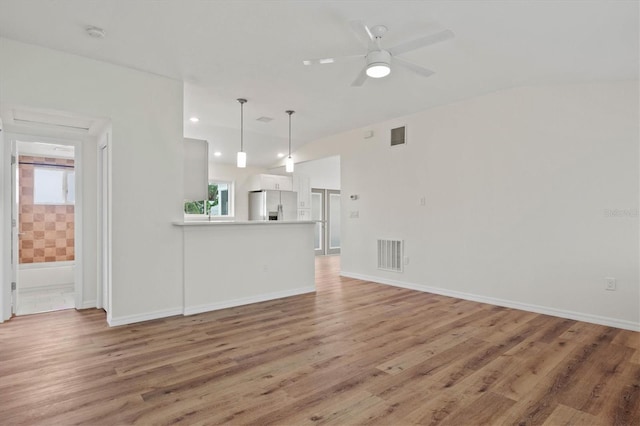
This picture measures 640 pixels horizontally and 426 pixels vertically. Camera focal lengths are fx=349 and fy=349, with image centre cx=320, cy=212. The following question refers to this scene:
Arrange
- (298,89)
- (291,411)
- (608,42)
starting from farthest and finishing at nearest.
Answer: (298,89)
(608,42)
(291,411)

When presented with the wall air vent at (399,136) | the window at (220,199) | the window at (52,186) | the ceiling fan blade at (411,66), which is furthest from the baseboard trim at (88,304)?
the wall air vent at (399,136)

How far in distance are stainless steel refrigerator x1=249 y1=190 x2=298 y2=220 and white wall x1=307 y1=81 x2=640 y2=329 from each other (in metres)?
3.26

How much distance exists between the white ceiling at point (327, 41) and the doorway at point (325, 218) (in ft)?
17.8

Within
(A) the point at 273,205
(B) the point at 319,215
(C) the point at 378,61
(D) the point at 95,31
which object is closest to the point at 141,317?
(D) the point at 95,31

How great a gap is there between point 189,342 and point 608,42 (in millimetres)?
4383

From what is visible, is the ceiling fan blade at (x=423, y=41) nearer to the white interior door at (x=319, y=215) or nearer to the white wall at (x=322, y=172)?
the white wall at (x=322, y=172)

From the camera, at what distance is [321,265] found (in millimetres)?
7867

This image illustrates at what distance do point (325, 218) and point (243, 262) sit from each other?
18.8ft

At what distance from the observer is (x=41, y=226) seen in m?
5.64

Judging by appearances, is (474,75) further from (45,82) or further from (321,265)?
(321,265)

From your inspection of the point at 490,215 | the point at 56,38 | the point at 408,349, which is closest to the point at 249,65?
the point at 56,38

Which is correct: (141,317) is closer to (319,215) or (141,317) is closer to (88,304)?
(88,304)

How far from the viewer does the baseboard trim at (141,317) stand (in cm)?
358

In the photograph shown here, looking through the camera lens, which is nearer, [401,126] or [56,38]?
[56,38]
